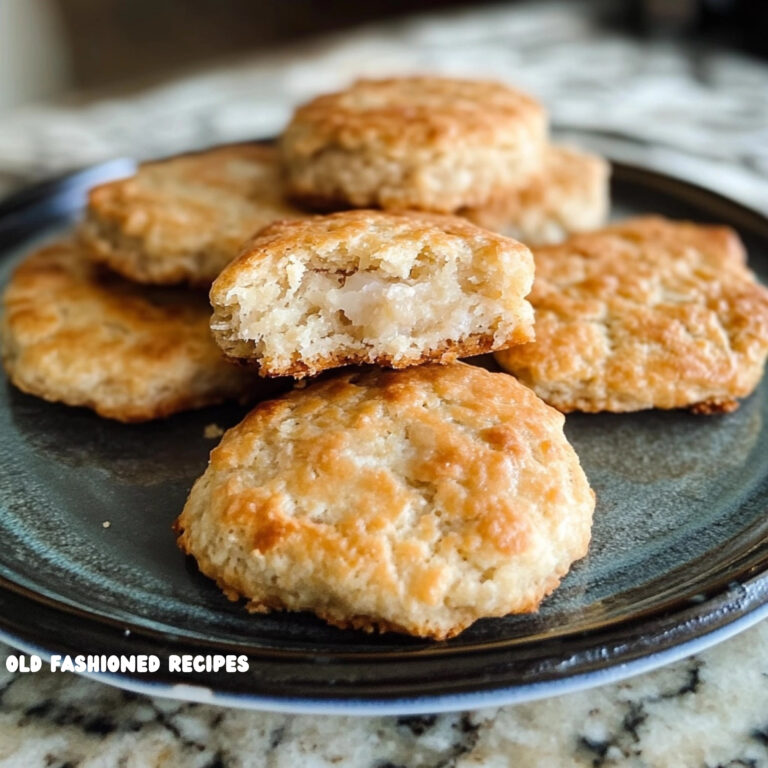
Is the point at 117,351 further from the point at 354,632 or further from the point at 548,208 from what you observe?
the point at 548,208

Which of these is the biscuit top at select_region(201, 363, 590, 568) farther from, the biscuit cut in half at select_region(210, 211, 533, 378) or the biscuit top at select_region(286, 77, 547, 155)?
the biscuit top at select_region(286, 77, 547, 155)

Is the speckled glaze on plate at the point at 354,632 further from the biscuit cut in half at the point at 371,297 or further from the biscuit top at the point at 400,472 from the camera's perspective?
the biscuit cut in half at the point at 371,297

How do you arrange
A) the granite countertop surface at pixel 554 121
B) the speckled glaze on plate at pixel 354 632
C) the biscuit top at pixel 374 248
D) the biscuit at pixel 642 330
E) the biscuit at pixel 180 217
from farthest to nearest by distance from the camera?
the biscuit at pixel 180 217
the biscuit at pixel 642 330
the biscuit top at pixel 374 248
the granite countertop surface at pixel 554 121
the speckled glaze on plate at pixel 354 632

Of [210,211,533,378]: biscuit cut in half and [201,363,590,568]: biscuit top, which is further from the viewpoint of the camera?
[210,211,533,378]: biscuit cut in half

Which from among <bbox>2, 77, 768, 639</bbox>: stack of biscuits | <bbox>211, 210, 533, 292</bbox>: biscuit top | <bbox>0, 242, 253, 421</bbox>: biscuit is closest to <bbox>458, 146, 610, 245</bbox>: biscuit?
<bbox>2, 77, 768, 639</bbox>: stack of biscuits

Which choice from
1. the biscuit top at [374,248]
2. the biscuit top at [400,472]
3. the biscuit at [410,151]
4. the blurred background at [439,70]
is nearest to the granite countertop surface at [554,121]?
the blurred background at [439,70]
